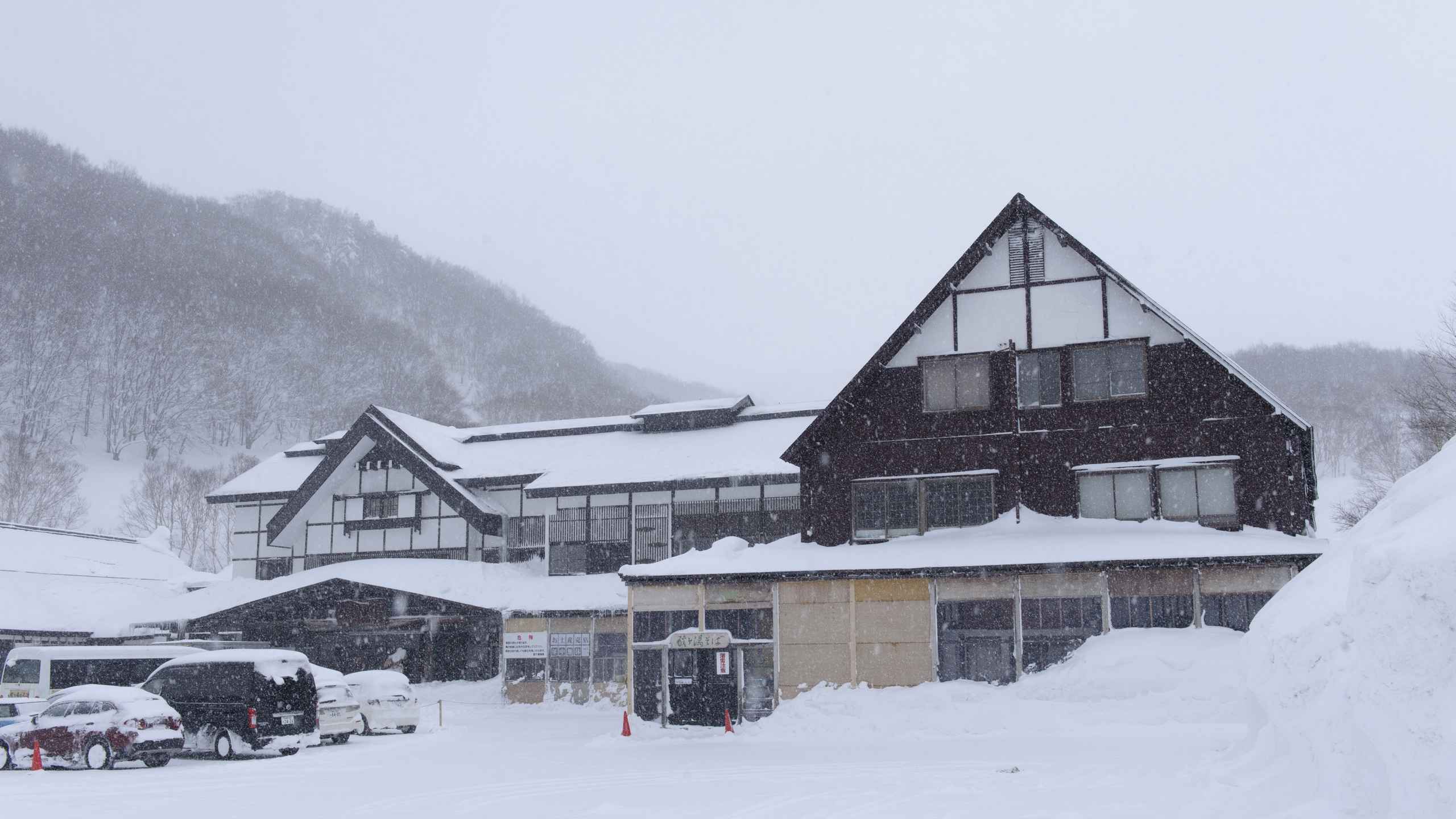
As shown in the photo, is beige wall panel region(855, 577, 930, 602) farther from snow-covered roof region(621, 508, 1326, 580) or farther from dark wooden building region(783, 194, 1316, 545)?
dark wooden building region(783, 194, 1316, 545)

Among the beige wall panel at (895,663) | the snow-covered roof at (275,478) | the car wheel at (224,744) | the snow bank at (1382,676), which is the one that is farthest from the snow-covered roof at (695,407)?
the snow bank at (1382,676)

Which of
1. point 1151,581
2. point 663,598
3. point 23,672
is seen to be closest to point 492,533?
point 663,598

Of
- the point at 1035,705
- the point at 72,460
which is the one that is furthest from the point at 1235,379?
the point at 72,460

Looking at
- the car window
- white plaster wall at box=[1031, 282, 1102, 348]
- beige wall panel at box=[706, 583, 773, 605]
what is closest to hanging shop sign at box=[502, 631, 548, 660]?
beige wall panel at box=[706, 583, 773, 605]

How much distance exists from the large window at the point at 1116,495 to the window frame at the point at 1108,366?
1.62 meters

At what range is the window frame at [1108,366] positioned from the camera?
25.5 m

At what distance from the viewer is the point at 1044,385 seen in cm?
2623

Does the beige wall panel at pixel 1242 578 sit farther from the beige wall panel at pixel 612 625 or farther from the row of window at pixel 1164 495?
the beige wall panel at pixel 612 625

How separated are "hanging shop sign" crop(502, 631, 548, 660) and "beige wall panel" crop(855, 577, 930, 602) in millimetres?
12447

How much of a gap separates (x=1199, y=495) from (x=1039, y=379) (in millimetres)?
4253

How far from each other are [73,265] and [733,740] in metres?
135

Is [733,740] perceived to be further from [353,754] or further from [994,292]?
[994,292]

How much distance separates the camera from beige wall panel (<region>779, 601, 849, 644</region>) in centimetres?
2433

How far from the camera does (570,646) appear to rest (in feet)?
109
